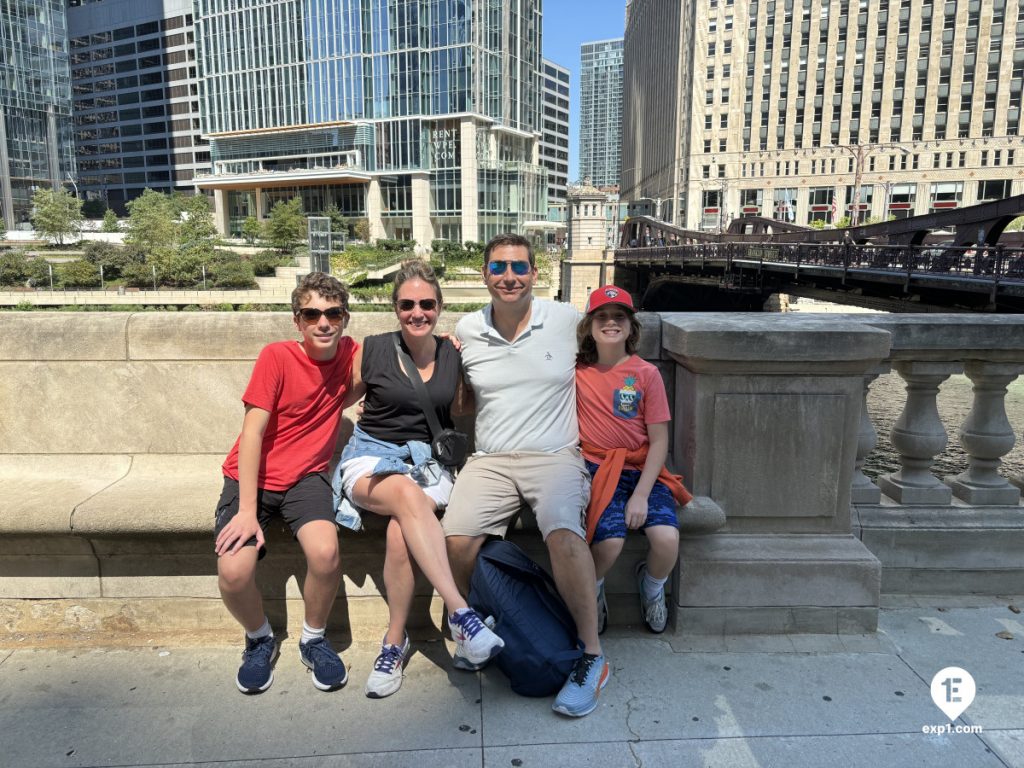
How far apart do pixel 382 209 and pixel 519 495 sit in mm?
76263

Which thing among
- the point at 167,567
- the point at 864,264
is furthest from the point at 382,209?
the point at 167,567

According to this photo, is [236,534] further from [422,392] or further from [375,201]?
[375,201]

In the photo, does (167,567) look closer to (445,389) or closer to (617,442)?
(445,389)

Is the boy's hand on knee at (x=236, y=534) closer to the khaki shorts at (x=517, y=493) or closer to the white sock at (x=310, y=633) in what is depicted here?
the white sock at (x=310, y=633)

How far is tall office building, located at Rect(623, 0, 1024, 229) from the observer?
88375 millimetres

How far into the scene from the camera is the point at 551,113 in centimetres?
15125

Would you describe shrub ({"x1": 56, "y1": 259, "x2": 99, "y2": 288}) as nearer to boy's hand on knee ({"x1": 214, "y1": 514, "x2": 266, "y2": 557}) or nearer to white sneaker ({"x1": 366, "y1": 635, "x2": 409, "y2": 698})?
boy's hand on knee ({"x1": 214, "y1": 514, "x2": 266, "y2": 557})

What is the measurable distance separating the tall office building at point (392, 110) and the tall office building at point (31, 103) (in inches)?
1182

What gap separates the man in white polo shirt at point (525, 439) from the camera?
8.93 feet

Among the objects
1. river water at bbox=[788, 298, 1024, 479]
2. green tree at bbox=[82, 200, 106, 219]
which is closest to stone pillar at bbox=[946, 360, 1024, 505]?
river water at bbox=[788, 298, 1024, 479]

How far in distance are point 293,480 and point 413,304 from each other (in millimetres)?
895

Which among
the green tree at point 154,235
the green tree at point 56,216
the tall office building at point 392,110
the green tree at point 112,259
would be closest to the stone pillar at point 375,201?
the tall office building at point 392,110

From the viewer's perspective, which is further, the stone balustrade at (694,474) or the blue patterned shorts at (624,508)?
the stone balustrade at (694,474)

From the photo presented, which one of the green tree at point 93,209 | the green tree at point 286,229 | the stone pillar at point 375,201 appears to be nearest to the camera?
the green tree at point 286,229
